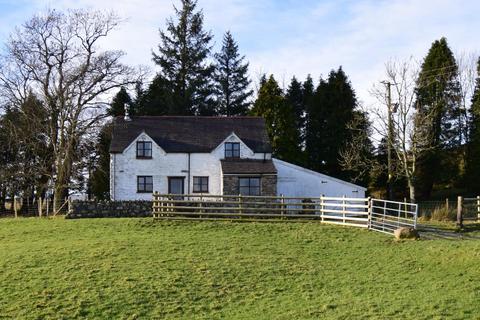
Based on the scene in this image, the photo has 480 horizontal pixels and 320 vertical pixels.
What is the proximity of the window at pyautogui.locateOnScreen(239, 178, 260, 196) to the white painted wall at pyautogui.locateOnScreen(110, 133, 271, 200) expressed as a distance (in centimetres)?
229

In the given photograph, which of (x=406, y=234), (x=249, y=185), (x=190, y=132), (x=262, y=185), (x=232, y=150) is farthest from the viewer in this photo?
(x=190, y=132)

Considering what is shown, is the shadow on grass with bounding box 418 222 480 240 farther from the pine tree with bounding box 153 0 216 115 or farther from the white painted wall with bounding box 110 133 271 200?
the pine tree with bounding box 153 0 216 115

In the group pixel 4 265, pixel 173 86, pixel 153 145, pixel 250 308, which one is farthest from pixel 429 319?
pixel 173 86

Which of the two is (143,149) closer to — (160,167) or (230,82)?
(160,167)

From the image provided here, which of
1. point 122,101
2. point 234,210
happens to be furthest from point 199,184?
point 122,101

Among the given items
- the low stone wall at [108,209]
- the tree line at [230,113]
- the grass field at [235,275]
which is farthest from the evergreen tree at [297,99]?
the grass field at [235,275]

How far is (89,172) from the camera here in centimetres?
4409

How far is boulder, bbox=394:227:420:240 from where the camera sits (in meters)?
21.2

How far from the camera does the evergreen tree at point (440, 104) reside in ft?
149

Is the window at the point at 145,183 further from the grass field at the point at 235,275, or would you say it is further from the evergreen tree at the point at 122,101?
the evergreen tree at the point at 122,101

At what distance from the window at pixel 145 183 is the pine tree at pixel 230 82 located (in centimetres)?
2388

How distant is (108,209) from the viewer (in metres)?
29.1

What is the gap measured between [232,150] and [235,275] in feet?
67.8

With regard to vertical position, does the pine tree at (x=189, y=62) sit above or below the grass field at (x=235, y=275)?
above
